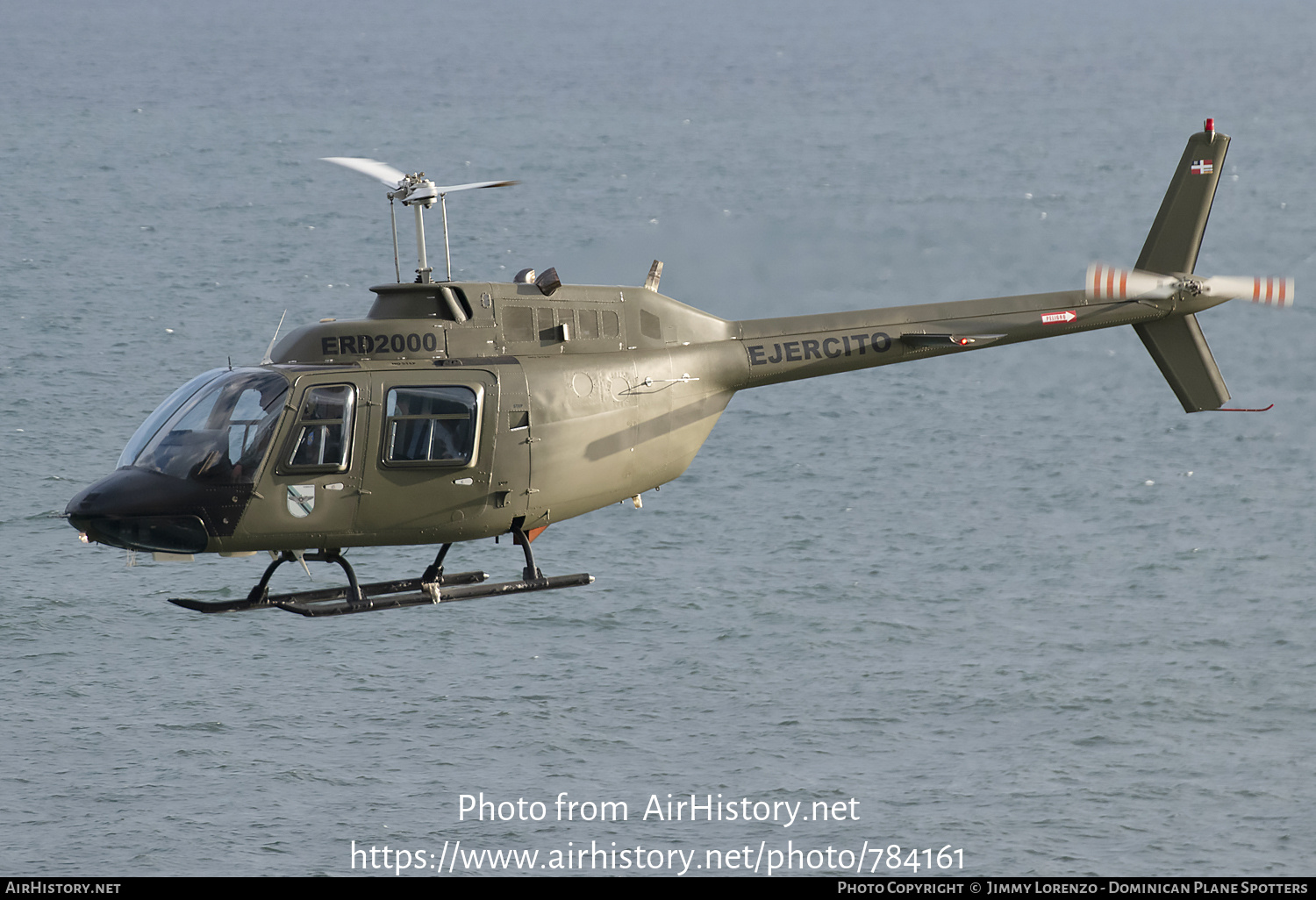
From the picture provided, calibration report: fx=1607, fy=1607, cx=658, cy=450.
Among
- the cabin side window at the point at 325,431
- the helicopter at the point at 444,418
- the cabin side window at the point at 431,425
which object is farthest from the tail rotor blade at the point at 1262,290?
the cabin side window at the point at 325,431

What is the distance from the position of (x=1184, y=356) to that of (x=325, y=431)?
15.6m

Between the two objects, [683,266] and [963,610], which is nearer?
[683,266]

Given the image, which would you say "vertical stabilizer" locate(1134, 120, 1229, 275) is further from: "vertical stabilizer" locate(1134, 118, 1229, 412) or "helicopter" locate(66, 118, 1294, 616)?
"helicopter" locate(66, 118, 1294, 616)

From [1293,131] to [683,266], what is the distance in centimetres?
15127

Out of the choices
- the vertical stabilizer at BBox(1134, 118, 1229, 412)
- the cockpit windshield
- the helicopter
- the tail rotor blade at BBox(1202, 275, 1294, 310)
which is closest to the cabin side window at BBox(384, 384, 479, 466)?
the helicopter

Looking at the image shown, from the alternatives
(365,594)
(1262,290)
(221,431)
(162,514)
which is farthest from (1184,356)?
(162,514)

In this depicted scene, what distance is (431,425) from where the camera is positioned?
77.9 feet

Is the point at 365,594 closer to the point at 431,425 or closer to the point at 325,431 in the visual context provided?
the point at 325,431

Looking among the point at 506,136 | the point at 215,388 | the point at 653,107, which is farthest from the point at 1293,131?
the point at 215,388

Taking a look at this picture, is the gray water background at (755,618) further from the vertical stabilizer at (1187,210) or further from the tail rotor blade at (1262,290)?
the tail rotor blade at (1262,290)

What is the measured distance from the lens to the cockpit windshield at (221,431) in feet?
76.0

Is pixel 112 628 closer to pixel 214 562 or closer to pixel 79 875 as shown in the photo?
pixel 214 562

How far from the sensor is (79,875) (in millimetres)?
103062

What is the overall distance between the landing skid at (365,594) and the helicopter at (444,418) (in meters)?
0.06
